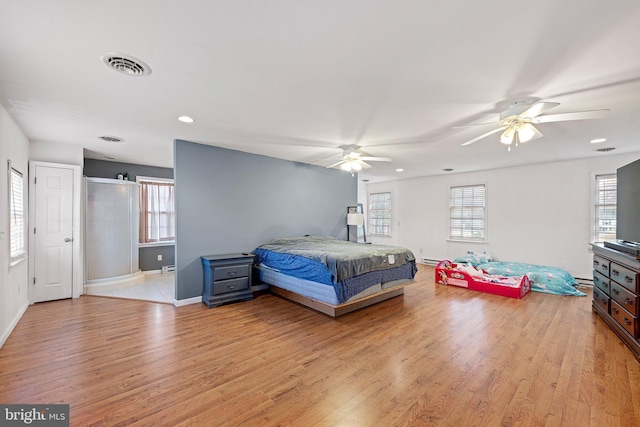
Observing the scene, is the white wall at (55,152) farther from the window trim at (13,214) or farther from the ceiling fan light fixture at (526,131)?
the ceiling fan light fixture at (526,131)

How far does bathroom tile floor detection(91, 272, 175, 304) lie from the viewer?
4414 mm

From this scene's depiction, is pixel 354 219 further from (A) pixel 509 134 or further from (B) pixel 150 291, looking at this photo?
(B) pixel 150 291

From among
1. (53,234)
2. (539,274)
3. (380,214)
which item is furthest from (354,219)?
(53,234)

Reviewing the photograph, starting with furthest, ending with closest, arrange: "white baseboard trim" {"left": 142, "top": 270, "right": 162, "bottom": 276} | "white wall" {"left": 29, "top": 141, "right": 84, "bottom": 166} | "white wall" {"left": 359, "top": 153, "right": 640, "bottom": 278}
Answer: "white baseboard trim" {"left": 142, "top": 270, "right": 162, "bottom": 276}, "white wall" {"left": 359, "top": 153, "right": 640, "bottom": 278}, "white wall" {"left": 29, "top": 141, "right": 84, "bottom": 166}

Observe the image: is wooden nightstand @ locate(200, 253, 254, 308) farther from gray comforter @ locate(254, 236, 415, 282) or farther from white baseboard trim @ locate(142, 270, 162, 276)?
white baseboard trim @ locate(142, 270, 162, 276)

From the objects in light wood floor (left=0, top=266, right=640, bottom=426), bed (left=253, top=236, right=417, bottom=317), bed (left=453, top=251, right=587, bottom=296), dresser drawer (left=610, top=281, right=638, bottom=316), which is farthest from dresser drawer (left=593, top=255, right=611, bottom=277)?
bed (left=253, top=236, right=417, bottom=317)

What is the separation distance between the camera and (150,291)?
477cm

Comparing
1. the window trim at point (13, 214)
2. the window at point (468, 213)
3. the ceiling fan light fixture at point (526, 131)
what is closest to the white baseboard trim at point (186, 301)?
the window trim at point (13, 214)

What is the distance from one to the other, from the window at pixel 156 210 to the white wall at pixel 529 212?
6.37m

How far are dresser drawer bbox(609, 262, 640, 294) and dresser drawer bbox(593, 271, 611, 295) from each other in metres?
0.17

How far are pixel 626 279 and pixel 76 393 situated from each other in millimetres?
4995

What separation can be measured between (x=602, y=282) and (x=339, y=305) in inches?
129

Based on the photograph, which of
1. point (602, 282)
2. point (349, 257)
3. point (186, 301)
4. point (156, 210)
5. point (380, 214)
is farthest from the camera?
point (380, 214)

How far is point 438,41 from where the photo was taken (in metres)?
1.72
